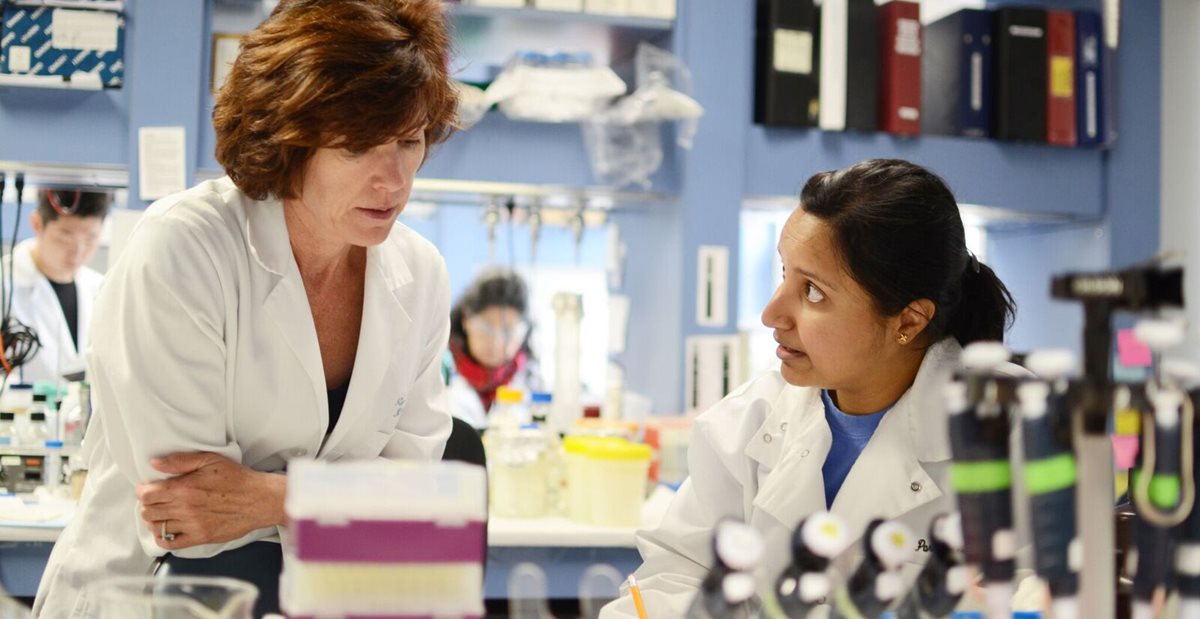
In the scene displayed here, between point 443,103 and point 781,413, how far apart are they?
64 centimetres

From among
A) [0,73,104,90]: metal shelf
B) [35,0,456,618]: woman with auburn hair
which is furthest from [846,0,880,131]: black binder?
[0,73,104,90]: metal shelf

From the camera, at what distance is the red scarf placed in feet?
12.0

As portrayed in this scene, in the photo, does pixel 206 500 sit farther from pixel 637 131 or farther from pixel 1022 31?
pixel 1022 31

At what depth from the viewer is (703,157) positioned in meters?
3.12

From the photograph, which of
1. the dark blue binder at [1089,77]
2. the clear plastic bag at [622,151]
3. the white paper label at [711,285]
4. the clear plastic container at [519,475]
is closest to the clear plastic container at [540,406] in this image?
the clear plastic container at [519,475]

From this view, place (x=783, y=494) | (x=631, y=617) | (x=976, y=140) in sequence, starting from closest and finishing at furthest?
(x=631, y=617) < (x=783, y=494) < (x=976, y=140)

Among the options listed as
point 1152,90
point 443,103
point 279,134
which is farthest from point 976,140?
point 279,134

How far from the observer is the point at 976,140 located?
10.7 feet

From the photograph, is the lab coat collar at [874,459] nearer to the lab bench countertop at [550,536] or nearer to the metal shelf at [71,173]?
the lab bench countertop at [550,536]

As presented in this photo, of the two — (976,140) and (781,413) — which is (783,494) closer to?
(781,413)

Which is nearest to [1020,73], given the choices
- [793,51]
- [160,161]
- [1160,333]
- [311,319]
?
[793,51]

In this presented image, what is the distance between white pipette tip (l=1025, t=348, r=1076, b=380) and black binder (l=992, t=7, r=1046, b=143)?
2.72 m

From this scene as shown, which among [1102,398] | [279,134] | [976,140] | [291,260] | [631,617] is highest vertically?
[976,140]

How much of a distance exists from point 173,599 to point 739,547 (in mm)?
403
